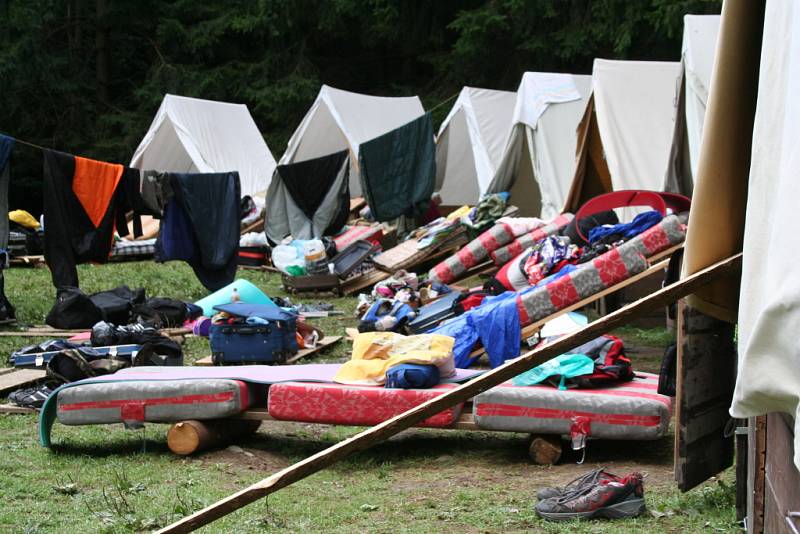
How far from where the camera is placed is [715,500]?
4539mm

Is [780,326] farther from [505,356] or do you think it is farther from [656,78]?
[656,78]

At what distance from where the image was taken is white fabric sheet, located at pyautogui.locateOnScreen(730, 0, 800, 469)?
1.59 meters

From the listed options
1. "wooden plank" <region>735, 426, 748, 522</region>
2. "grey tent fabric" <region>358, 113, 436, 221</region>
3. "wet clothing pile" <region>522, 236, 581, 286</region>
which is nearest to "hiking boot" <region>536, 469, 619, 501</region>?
"wooden plank" <region>735, 426, 748, 522</region>

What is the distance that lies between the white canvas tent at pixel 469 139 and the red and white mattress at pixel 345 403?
12361 mm

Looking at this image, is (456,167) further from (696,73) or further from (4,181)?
(4,181)

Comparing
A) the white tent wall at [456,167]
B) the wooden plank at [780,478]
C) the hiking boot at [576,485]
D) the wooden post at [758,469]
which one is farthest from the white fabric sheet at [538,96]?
the wooden plank at [780,478]

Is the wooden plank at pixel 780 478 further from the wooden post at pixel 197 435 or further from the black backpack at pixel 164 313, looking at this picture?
the black backpack at pixel 164 313

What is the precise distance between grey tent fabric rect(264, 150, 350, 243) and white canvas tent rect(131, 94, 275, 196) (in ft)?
12.3

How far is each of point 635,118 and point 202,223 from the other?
5391 millimetres

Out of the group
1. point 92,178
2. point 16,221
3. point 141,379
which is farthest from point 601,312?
point 16,221

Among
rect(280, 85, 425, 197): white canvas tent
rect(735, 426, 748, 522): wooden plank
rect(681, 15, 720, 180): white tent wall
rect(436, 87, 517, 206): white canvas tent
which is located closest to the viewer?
rect(735, 426, 748, 522): wooden plank

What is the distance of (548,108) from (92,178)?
24.5ft

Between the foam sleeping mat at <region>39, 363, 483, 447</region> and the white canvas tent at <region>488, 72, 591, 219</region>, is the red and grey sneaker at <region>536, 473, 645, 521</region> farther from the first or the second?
the white canvas tent at <region>488, 72, 591, 219</region>

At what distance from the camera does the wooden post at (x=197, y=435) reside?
5.97 meters
